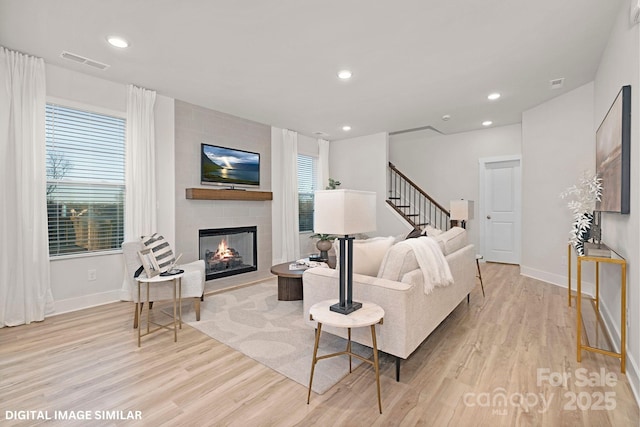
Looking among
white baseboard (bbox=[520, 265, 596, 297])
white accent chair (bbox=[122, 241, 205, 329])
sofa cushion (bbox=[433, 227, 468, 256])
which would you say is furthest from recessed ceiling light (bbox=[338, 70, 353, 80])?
white baseboard (bbox=[520, 265, 596, 297])

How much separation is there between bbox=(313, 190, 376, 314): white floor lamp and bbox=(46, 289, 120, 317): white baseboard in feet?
10.2

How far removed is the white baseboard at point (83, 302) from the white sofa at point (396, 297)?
2667 mm

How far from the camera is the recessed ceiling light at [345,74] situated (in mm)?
3470

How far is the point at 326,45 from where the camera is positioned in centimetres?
289

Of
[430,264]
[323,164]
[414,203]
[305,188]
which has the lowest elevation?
[430,264]

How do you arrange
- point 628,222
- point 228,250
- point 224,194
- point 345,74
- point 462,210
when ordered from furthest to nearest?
point 228,250, point 462,210, point 224,194, point 345,74, point 628,222

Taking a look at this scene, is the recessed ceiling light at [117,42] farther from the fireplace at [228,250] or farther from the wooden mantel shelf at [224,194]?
the fireplace at [228,250]

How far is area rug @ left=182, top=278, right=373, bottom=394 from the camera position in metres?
2.29

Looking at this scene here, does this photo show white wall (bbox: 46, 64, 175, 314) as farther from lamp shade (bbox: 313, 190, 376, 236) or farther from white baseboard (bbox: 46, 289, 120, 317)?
lamp shade (bbox: 313, 190, 376, 236)

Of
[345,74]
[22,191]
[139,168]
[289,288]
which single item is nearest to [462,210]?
[345,74]

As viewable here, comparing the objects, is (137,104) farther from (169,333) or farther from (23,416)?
(23,416)

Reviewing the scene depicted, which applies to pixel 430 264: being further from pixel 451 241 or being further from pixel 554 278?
pixel 554 278

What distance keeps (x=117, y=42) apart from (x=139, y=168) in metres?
1.51

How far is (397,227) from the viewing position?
19.9 ft
